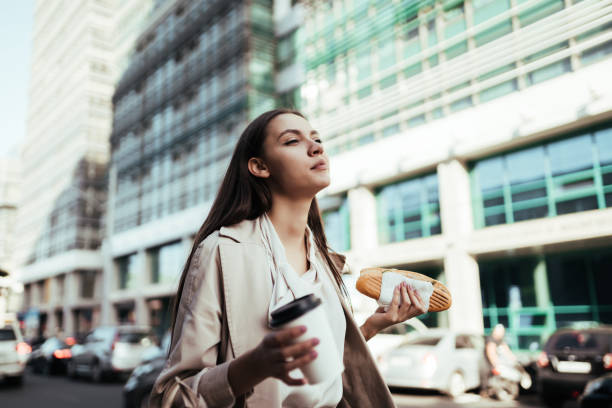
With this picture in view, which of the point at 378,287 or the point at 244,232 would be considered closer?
the point at 244,232

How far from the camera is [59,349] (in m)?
19.6

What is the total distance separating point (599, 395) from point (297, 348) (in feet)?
19.8

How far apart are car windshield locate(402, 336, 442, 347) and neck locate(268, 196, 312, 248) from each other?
1008cm

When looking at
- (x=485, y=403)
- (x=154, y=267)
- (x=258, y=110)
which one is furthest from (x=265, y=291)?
(x=154, y=267)

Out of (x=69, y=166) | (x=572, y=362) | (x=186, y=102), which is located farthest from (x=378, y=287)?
(x=69, y=166)

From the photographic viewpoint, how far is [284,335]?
1133 mm

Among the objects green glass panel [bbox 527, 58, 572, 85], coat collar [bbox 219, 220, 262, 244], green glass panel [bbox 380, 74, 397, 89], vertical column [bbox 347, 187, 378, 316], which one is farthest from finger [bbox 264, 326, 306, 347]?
green glass panel [bbox 380, 74, 397, 89]

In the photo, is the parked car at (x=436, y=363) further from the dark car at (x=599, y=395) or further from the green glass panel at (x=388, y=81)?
the green glass panel at (x=388, y=81)

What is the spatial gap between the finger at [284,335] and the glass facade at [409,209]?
18851 mm

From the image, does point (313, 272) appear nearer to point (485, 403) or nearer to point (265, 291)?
point (265, 291)

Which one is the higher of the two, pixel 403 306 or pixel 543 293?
pixel 403 306

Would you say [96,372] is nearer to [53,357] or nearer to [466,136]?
[53,357]

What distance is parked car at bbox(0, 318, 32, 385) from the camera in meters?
13.8

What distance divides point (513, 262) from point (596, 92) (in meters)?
6.40
